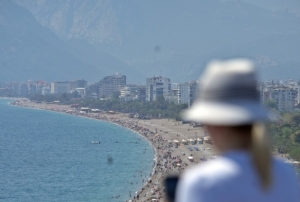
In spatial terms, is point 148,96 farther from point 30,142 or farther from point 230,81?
point 230,81

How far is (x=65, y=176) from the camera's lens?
28.2 m

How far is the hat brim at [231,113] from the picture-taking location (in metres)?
1.19

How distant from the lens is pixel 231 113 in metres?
1.19

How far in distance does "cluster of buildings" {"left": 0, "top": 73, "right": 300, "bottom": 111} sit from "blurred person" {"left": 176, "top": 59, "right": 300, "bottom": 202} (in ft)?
134

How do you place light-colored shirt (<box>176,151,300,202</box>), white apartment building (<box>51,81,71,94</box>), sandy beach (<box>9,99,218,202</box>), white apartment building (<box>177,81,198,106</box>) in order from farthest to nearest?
white apartment building (<box>51,81,71,94</box>) < white apartment building (<box>177,81,198,106</box>) < sandy beach (<box>9,99,218,202</box>) < light-colored shirt (<box>176,151,300,202</box>)

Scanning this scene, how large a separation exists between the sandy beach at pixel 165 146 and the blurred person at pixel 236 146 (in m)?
7.58

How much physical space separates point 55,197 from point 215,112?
22.1m

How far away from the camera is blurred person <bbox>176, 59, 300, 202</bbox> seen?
1152 mm

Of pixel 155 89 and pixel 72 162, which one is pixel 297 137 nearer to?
pixel 72 162

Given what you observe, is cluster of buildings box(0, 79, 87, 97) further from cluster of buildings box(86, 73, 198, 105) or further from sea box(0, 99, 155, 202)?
sea box(0, 99, 155, 202)

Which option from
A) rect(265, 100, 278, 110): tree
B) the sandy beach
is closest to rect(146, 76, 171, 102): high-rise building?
the sandy beach

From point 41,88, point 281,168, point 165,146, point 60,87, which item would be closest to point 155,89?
point 60,87

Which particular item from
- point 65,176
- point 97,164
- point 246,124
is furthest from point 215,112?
point 97,164

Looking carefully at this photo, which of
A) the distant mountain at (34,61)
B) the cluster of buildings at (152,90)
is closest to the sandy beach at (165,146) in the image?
the cluster of buildings at (152,90)
